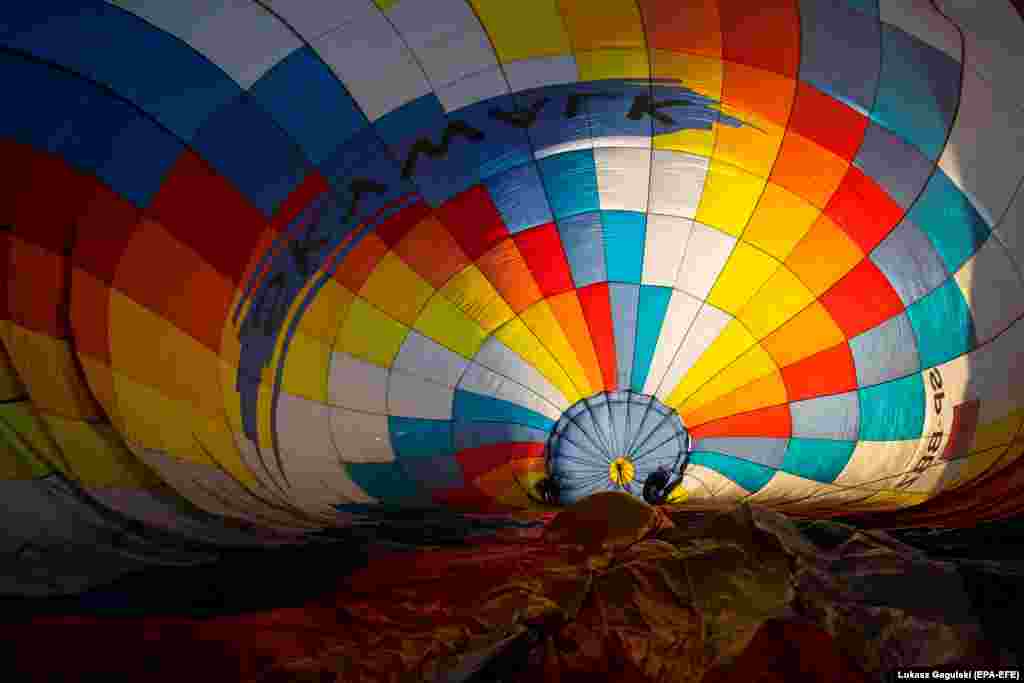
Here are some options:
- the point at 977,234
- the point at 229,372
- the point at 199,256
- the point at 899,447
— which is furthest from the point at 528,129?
the point at 899,447

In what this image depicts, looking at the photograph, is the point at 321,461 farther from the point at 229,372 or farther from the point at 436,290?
the point at 436,290

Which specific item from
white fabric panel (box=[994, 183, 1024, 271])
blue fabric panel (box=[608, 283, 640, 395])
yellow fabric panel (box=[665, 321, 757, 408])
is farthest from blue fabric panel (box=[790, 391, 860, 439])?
white fabric panel (box=[994, 183, 1024, 271])

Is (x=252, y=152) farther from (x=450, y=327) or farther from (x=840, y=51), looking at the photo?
(x=840, y=51)

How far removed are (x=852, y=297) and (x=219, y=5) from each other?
3.30 metres

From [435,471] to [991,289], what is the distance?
297cm

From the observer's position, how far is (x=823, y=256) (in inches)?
150

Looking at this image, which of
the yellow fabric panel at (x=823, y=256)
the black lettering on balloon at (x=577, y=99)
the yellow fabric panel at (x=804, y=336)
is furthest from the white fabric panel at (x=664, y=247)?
the black lettering on balloon at (x=577, y=99)

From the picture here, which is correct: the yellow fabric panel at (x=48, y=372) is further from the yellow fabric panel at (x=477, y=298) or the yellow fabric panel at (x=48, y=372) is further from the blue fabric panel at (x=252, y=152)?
the yellow fabric panel at (x=477, y=298)

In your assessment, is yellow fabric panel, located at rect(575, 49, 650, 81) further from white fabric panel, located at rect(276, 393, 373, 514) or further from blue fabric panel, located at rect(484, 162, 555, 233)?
white fabric panel, located at rect(276, 393, 373, 514)

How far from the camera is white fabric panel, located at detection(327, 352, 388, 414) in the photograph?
3.88 metres

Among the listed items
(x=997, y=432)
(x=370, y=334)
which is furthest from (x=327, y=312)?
(x=997, y=432)

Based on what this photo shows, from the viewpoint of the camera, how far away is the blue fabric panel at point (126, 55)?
2703 millimetres

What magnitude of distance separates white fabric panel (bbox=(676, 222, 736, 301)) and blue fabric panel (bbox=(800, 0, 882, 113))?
0.96 meters

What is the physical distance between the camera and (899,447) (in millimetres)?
3904
